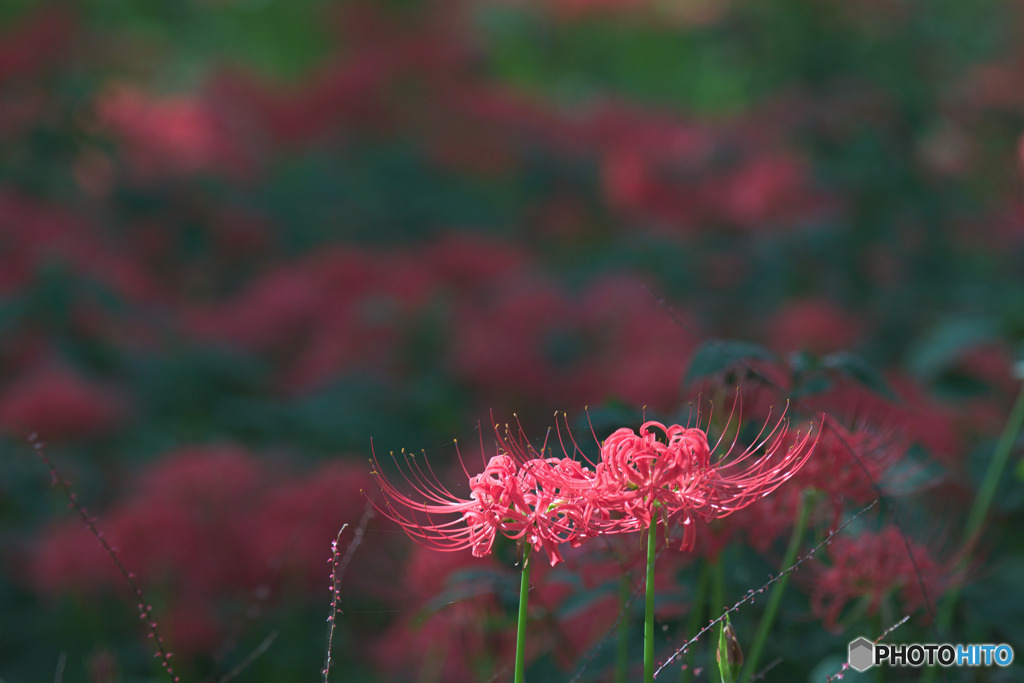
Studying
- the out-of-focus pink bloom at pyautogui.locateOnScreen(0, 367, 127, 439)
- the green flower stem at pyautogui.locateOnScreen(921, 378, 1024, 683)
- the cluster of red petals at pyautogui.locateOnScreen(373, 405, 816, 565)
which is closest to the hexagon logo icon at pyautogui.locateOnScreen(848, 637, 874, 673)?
the green flower stem at pyautogui.locateOnScreen(921, 378, 1024, 683)

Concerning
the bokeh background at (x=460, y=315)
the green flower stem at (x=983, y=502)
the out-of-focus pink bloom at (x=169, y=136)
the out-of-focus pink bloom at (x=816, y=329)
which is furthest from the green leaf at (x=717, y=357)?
the out-of-focus pink bloom at (x=169, y=136)

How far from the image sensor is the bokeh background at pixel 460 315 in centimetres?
123

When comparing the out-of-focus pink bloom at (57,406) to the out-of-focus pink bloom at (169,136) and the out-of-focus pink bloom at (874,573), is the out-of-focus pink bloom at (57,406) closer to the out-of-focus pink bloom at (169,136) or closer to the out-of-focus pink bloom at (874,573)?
the out-of-focus pink bloom at (169,136)

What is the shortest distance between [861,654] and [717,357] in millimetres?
380

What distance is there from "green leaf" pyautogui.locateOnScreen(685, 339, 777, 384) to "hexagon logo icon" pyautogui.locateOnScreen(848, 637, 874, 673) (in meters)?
0.34

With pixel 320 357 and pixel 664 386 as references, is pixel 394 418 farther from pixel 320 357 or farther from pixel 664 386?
pixel 664 386

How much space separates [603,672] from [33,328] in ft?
7.23

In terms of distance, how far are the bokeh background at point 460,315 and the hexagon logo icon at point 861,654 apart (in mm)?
46

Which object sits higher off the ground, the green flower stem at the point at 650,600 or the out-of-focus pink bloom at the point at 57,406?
the out-of-focus pink bloom at the point at 57,406

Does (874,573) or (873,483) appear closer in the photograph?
(873,483)

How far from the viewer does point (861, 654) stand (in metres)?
1.03

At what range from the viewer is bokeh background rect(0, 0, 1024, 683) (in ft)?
4.03

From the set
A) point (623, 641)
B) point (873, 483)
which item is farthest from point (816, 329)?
point (873, 483)

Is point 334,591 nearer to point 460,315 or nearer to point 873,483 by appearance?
point 873,483
